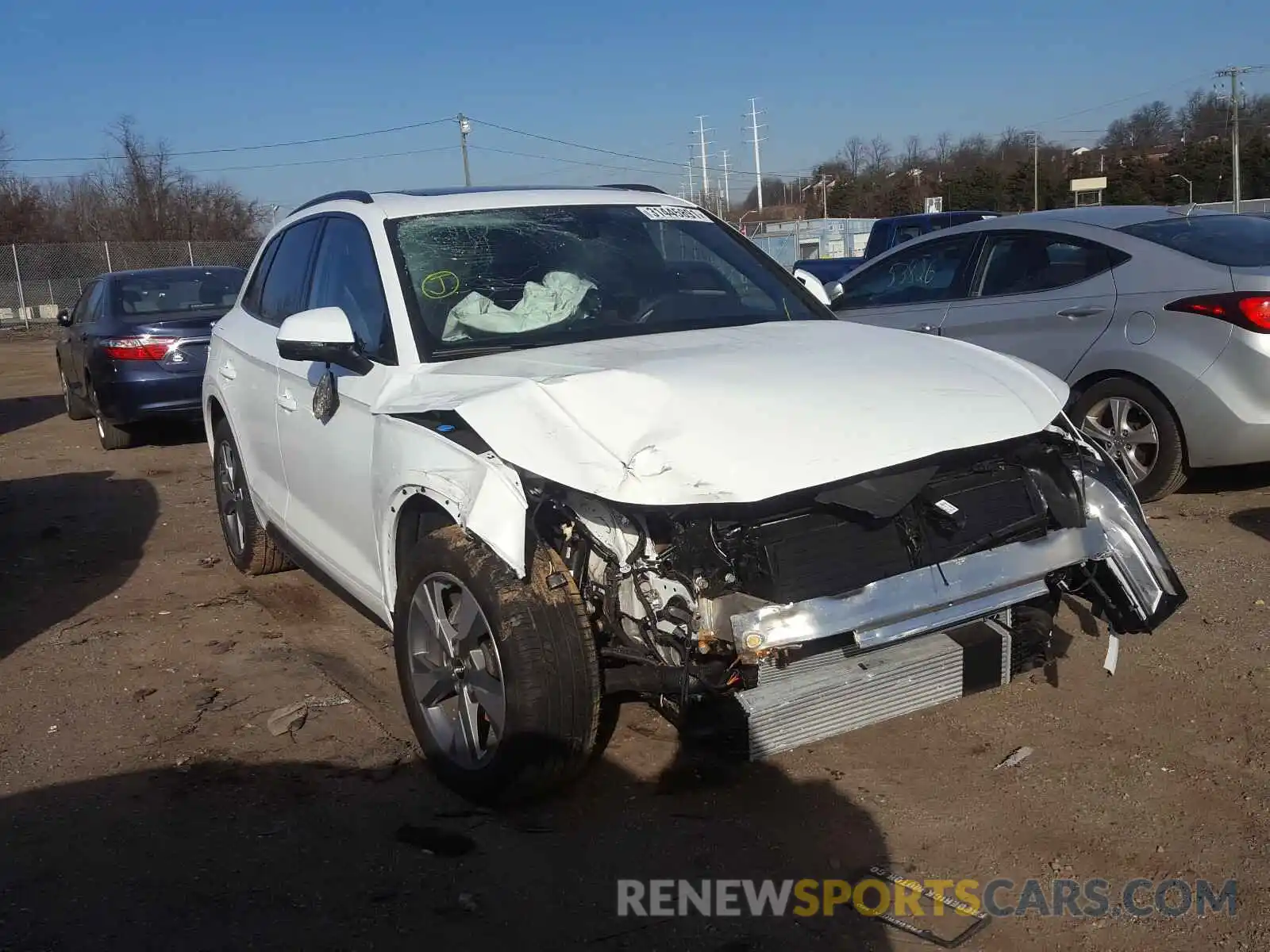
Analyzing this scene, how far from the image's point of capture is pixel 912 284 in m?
7.89

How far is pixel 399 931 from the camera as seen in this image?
9.64 feet

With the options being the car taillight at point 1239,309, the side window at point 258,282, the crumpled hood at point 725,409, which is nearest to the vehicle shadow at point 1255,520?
the car taillight at point 1239,309

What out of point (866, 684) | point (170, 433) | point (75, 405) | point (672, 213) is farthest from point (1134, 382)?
point (75, 405)

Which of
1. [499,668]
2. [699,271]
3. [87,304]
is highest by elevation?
[87,304]

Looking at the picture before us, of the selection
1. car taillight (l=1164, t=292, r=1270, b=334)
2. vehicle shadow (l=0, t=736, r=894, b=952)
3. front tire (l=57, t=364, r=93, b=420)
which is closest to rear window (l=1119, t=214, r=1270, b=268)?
car taillight (l=1164, t=292, r=1270, b=334)

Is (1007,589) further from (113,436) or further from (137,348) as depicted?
(113,436)

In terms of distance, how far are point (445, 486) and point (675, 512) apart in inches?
28.8

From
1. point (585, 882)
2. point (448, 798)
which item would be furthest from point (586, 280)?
point (585, 882)

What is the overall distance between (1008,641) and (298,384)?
2872 mm

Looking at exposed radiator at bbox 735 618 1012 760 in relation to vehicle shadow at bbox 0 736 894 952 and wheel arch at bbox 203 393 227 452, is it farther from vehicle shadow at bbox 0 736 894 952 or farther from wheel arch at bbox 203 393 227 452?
wheel arch at bbox 203 393 227 452

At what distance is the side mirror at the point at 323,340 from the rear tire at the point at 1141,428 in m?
4.13

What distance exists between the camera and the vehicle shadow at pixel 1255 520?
595 cm

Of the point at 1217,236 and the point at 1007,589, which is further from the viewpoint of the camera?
the point at 1217,236

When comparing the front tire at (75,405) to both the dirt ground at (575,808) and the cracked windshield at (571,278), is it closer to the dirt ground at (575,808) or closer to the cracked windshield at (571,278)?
the dirt ground at (575,808)
